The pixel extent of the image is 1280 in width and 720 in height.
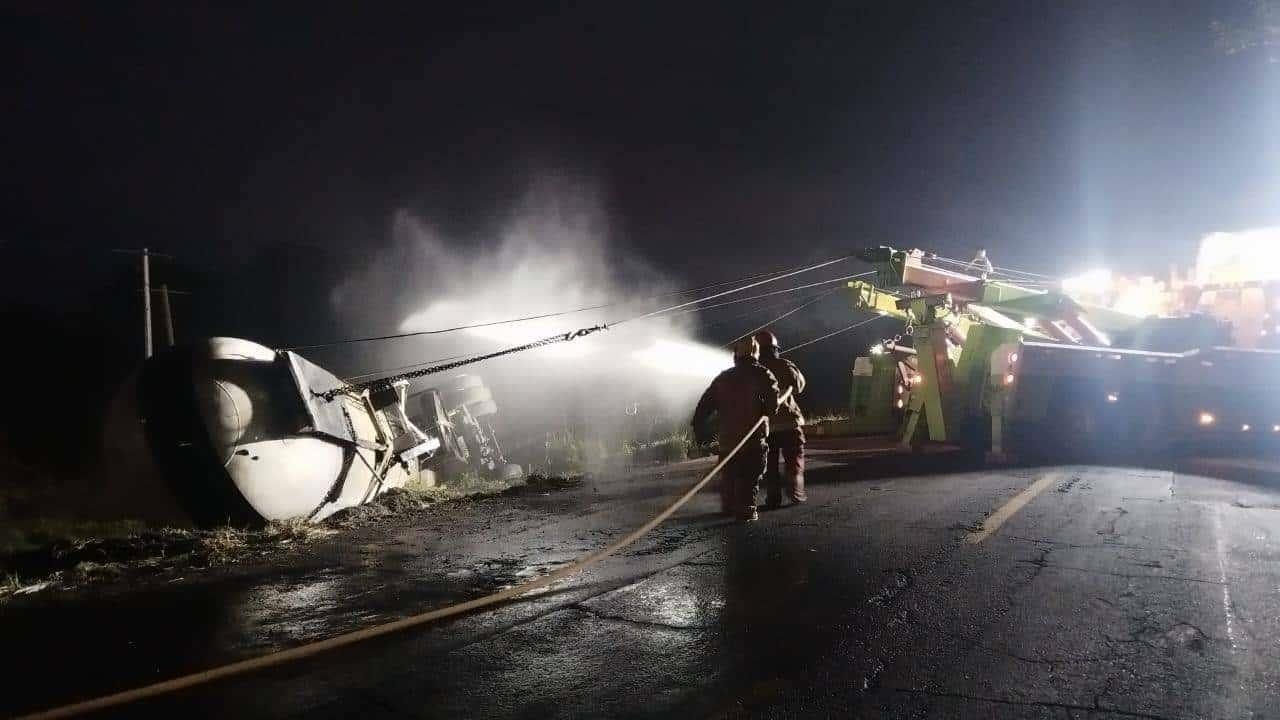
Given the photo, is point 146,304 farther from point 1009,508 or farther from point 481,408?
point 1009,508

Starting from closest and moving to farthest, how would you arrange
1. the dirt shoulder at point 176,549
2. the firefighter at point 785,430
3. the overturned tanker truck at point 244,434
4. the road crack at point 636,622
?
1. the road crack at point 636,622
2. the dirt shoulder at point 176,549
3. the overturned tanker truck at point 244,434
4. the firefighter at point 785,430

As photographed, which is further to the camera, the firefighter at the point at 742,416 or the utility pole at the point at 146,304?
the utility pole at the point at 146,304

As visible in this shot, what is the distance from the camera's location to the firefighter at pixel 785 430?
8.21 m

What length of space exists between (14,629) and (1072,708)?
5.59 meters

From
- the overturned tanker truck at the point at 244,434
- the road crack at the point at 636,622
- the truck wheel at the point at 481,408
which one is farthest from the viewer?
the truck wheel at the point at 481,408

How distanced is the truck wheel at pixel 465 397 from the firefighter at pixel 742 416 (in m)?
8.40

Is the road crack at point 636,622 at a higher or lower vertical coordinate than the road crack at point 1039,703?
higher

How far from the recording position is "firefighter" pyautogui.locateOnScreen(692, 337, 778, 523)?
24.7ft

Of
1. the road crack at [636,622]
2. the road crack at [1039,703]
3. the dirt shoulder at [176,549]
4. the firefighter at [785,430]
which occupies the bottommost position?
the road crack at [1039,703]

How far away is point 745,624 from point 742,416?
144 inches

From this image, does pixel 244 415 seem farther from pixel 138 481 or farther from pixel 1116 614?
pixel 1116 614

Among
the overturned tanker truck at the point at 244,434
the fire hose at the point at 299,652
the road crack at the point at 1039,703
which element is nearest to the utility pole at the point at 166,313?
the overturned tanker truck at the point at 244,434

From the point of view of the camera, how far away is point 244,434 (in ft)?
25.1

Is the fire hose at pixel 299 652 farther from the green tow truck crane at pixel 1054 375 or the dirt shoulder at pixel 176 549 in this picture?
the green tow truck crane at pixel 1054 375
